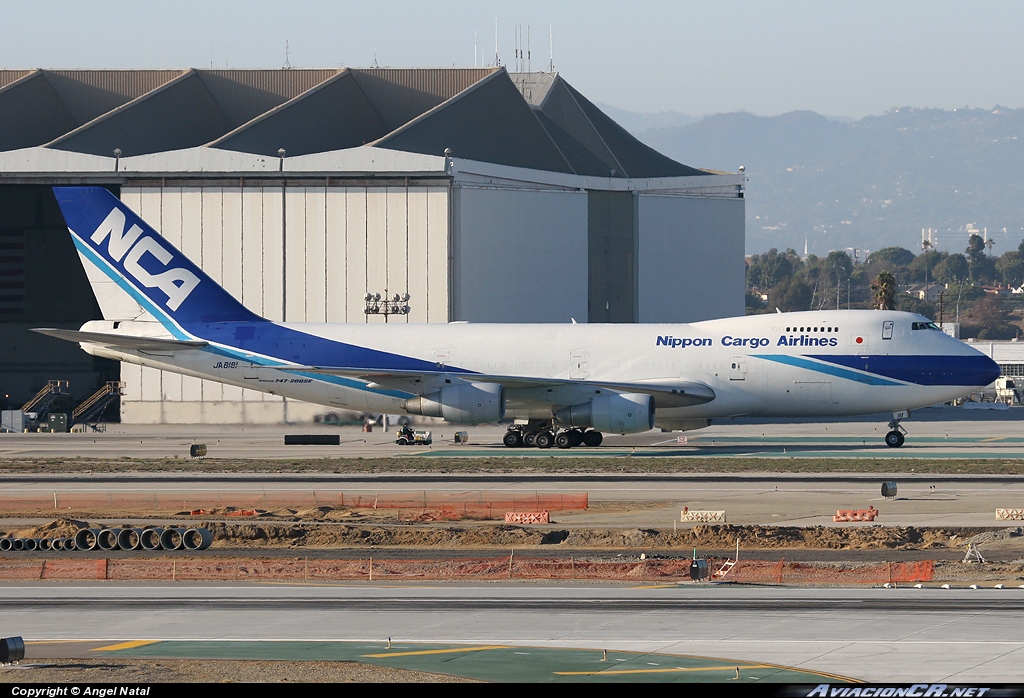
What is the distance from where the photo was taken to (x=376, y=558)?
106 feet

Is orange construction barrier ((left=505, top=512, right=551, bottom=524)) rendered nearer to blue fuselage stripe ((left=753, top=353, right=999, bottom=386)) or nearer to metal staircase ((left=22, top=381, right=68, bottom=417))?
blue fuselage stripe ((left=753, top=353, right=999, bottom=386))

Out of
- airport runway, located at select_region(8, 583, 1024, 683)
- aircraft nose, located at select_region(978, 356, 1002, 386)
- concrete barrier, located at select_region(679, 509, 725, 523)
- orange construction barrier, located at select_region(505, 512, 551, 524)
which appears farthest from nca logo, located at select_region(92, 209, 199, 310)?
aircraft nose, located at select_region(978, 356, 1002, 386)

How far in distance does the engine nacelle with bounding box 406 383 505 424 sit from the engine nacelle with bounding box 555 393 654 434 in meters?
3.59

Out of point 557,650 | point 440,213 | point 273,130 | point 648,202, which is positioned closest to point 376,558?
point 557,650

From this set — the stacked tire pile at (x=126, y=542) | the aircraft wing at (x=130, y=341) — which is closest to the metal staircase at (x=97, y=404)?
the aircraft wing at (x=130, y=341)

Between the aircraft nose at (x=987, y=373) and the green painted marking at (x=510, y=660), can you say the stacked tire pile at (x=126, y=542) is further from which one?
the aircraft nose at (x=987, y=373)

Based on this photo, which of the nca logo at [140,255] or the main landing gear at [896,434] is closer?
the main landing gear at [896,434]

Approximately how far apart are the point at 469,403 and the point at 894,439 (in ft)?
60.4

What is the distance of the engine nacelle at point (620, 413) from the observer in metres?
54.0

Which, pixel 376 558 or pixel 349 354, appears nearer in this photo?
pixel 376 558

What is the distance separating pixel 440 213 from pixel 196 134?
65.8 feet

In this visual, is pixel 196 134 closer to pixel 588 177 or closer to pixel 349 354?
pixel 588 177

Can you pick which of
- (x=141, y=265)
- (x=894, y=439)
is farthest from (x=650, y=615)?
(x=141, y=265)

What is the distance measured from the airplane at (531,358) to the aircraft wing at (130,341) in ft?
0.32
